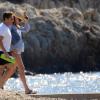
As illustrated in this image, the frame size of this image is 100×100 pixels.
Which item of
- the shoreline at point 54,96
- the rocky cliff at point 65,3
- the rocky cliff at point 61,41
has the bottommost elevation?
the rocky cliff at point 65,3

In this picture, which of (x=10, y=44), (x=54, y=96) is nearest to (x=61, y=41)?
(x=10, y=44)

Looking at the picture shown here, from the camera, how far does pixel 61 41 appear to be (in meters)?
45.3

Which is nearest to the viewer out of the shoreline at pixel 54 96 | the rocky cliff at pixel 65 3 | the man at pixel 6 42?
the shoreline at pixel 54 96

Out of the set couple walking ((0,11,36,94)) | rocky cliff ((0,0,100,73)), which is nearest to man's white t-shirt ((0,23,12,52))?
couple walking ((0,11,36,94))

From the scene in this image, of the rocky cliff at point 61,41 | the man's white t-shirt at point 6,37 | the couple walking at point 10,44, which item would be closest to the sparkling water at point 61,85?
the couple walking at point 10,44

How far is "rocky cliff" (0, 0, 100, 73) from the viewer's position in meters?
43.1

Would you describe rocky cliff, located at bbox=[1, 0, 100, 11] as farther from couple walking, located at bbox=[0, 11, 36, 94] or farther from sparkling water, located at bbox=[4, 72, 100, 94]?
couple walking, located at bbox=[0, 11, 36, 94]

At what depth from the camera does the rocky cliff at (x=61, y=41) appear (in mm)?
43125

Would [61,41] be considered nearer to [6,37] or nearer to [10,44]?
[10,44]

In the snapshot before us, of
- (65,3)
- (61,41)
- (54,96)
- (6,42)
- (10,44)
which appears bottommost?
(65,3)

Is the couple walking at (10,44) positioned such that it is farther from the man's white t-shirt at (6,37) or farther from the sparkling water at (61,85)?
the sparkling water at (61,85)

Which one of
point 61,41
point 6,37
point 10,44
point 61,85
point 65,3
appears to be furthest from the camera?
point 65,3

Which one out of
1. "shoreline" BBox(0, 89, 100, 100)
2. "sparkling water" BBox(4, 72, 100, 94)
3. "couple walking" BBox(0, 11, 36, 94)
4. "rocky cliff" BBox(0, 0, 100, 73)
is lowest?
"rocky cliff" BBox(0, 0, 100, 73)

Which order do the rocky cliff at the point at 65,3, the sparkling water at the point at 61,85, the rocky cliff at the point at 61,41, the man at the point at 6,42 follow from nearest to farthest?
the man at the point at 6,42, the sparkling water at the point at 61,85, the rocky cliff at the point at 61,41, the rocky cliff at the point at 65,3
